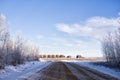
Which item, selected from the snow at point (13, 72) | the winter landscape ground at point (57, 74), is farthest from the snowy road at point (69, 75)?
the snow at point (13, 72)

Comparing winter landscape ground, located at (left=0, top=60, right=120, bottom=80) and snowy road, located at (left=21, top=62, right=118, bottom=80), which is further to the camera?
winter landscape ground, located at (left=0, top=60, right=120, bottom=80)

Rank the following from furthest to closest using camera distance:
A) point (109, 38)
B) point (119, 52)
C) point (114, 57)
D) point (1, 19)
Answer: point (109, 38), point (114, 57), point (119, 52), point (1, 19)

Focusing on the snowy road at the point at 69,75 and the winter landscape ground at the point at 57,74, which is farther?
the winter landscape ground at the point at 57,74

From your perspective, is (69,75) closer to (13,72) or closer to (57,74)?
(57,74)

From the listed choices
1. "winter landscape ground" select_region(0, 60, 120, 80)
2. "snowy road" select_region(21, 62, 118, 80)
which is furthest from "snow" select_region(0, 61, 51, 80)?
"snowy road" select_region(21, 62, 118, 80)

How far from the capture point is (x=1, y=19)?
37.2m

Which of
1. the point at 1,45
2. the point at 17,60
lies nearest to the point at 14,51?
the point at 17,60

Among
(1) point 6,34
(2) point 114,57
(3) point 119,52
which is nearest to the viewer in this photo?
(1) point 6,34

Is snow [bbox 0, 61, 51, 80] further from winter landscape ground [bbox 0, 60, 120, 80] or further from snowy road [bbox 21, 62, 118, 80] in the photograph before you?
snowy road [bbox 21, 62, 118, 80]

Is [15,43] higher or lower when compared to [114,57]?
higher

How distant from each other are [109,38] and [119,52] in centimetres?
1491

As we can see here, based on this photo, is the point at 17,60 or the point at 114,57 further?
the point at 17,60

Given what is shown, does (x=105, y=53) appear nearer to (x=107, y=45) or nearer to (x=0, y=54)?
(x=107, y=45)

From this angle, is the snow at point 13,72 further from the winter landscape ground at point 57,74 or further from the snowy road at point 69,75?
the snowy road at point 69,75
